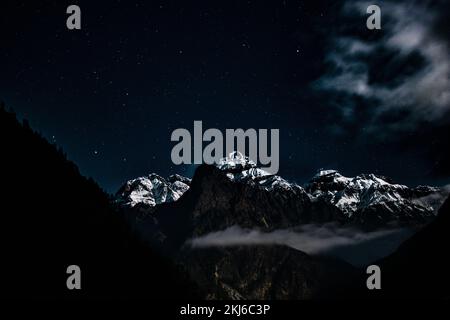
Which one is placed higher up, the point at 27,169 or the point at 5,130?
the point at 5,130

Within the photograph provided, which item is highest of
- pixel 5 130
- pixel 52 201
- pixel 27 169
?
pixel 5 130

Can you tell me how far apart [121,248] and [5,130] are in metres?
46.2

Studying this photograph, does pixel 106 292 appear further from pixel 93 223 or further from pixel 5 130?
pixel 5 130

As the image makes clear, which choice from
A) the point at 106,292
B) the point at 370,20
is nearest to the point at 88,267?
the point at 106,292

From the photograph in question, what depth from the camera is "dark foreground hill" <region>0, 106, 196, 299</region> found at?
78688 mm

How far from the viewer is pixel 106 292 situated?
9700cm

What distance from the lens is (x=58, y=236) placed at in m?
96.7

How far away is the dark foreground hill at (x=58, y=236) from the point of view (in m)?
78.7
